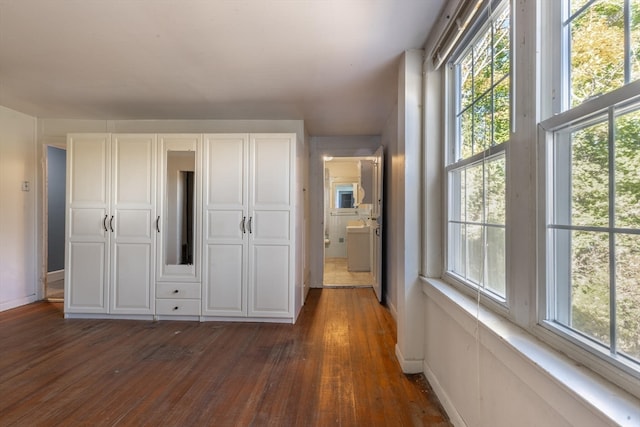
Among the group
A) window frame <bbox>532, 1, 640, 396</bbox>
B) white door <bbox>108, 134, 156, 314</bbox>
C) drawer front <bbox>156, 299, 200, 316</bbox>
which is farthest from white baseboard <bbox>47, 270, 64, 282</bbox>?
window frame <bbox>532, 1, 640, 396</bbox>

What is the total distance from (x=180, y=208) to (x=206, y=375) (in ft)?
5.86

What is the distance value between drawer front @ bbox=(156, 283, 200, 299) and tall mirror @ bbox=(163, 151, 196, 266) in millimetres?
232

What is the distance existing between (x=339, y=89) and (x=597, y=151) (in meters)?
2.27

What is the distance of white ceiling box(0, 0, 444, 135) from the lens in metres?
1.76

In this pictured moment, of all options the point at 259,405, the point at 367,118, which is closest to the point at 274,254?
the point at 259,405

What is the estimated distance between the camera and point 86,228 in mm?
3277

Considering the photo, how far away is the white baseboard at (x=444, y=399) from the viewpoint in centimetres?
159

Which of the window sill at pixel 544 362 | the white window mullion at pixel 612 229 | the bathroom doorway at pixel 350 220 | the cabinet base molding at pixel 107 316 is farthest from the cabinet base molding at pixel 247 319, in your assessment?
the white window mullion at pixel 612 229

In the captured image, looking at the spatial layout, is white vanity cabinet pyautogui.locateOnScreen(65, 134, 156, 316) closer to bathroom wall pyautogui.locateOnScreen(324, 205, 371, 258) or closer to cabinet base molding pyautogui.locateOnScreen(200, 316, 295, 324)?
cabinet base molding pyautogui.locateOnScreen(200, 316, 295, 324)

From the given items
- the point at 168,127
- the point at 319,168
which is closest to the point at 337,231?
the point at 319,168

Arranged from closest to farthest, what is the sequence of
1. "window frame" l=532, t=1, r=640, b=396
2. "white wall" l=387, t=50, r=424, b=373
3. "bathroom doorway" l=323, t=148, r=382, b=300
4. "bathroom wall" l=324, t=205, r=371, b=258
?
"window frame" l=532, t=1, r=640, b=396
"white wall" l=387, t=50, r=424, b=373
"bathroom doorway" l=323, t=148, r=382, b=300
"bathroom wall" l=324, t=205, r=371, b=258

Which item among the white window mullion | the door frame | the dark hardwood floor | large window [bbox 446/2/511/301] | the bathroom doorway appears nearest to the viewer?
the white window mullion

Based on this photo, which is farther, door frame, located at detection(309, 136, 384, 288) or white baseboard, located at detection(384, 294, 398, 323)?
door frame, located at detection(309, 136, 384, 288)

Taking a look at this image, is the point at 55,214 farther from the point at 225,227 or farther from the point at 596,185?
the point at 596,185
